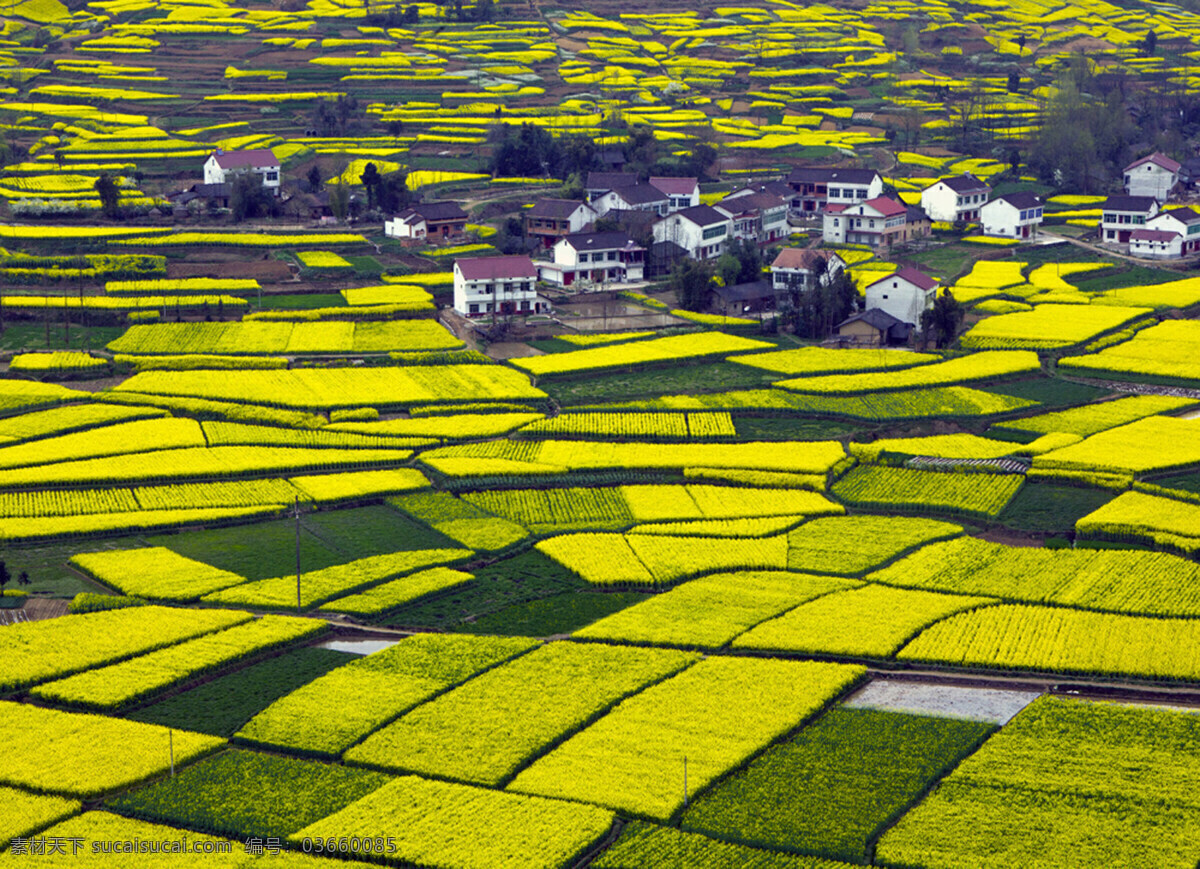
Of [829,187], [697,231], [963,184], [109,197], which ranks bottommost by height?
[697,231]

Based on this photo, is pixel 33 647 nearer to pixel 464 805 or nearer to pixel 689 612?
pixel 464 805

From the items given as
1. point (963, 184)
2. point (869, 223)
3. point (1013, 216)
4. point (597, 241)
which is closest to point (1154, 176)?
point (963, 184)

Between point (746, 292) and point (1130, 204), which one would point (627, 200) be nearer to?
point (746, 292)

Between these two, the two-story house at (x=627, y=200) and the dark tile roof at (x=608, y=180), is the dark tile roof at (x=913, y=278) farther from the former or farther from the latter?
the dark tile roof at (x=608, y=180)

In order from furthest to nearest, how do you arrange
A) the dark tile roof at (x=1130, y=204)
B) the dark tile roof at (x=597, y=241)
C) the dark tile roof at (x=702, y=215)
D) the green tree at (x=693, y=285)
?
the dark tile roof at (x=1130, y=204), the dark tile roof at (x=702, y=215), the dark tile roof at (x=597, y=241), the green tree at (x=693, y=285)

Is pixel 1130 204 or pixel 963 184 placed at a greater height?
pixel 963 184

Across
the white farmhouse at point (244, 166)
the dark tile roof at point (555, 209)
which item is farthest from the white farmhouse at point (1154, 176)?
the white farmhouse at point (244, 166)
